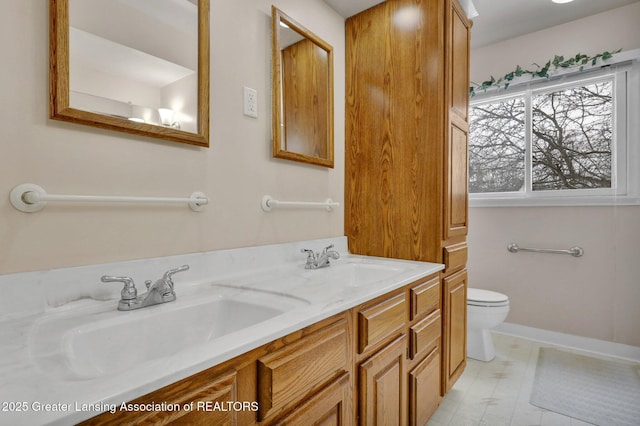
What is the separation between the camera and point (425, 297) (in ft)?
4.58

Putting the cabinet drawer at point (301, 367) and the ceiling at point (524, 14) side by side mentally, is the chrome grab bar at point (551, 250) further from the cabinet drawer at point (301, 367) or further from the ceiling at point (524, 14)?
the cabinet drawer at point (301, 367)

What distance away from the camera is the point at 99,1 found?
3.02 ft

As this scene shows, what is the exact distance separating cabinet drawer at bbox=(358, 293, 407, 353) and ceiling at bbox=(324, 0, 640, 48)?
1.64m

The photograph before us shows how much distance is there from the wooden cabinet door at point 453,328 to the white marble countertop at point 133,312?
0.83 ft

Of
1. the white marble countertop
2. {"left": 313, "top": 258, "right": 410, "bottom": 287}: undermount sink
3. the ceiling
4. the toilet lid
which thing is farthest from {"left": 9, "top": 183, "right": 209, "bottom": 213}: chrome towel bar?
the toilet lid

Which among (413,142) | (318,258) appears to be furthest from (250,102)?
(413,142)

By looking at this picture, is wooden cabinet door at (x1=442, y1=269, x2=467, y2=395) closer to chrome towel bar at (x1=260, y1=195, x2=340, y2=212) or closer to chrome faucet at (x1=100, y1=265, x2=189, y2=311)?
chrome towel bar at (x1=260, y1=195, x2=340, y2=212)

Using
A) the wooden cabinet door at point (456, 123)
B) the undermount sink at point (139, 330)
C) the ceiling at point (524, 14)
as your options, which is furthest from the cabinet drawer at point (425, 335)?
the ceiling at point (524, 14)

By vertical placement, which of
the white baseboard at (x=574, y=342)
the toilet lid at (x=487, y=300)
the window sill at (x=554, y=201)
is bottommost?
the white baseboard at (x=574, y=342)

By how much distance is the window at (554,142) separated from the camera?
2281 millimetres

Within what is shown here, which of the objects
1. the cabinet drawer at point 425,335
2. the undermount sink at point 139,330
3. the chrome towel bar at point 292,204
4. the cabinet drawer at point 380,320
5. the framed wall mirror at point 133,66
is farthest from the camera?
the chrome towel bar at point 292,204

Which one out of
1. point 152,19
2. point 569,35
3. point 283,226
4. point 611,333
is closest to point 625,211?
point 611,333

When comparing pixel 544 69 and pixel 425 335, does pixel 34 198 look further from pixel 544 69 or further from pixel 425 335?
pixel 544 69

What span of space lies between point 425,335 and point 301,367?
0.82 meters
